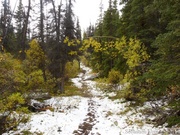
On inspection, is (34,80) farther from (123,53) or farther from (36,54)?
(123,53)

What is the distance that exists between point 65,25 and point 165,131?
17.3 meters

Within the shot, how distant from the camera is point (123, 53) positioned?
11.2m

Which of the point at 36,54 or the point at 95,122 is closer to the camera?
the point at 95,122

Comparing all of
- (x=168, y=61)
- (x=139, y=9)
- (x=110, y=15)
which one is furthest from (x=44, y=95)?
(x=110, y=15)

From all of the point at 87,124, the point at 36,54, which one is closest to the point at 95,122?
the point at 87,124

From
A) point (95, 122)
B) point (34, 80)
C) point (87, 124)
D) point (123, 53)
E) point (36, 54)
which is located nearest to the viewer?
point (123, 53)

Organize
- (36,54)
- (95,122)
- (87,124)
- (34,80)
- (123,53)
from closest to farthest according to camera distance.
A: (123,53) → (87,124) → (95,122) → (34,80) → (36,54)

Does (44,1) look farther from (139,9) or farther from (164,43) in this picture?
(164,43)

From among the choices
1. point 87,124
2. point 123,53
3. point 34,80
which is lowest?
point 87,124

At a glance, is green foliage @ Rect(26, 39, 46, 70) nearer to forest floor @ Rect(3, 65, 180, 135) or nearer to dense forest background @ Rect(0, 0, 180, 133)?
dense forest background @ Rect(0, 0, 180, 133)

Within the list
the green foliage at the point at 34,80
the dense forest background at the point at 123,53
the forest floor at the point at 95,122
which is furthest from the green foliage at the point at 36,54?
the forest floor at the point at 95,122

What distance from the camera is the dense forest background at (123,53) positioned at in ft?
22.5

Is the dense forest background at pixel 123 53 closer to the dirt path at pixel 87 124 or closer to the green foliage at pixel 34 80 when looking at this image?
the green foliage at pixel 34 80

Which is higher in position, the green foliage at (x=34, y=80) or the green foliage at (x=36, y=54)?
the green foliage at (x=36, y=54)
